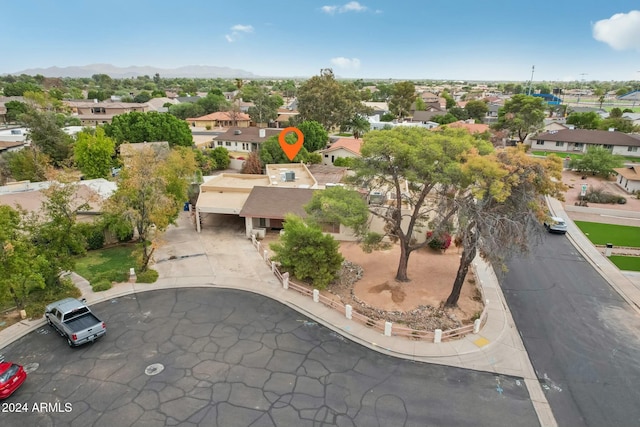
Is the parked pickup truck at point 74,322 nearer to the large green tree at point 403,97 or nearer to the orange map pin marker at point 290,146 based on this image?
the orange map pin marker at point 290,146

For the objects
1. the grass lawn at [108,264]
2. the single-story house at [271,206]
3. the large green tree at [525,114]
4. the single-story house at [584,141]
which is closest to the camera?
the grass lawn at [108,264]

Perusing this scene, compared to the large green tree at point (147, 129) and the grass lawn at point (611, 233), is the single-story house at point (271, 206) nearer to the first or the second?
the grass lawn at point (611, 233)

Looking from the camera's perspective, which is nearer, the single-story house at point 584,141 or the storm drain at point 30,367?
the storm drain at point 30,367

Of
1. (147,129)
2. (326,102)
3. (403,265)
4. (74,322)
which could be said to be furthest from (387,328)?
(326,102)

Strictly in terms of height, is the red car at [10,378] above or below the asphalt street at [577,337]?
above

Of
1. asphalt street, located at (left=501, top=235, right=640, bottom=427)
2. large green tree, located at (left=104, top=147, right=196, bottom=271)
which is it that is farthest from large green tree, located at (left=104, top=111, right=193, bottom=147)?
asphalt street, located at (left=501, top=235, right=640, bottom=427)

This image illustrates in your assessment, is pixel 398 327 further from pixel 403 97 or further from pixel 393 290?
pixel 403 97

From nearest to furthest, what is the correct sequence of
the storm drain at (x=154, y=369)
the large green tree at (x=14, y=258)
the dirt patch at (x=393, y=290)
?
the storm drain at (x=154, y=369), the large green tree at (x=14, y=258), the dirt patch at (x=393, y=290)

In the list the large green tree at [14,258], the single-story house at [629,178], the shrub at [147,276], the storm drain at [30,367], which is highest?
the large green tree at [14,258]

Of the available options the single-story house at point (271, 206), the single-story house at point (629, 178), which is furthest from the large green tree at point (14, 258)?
the single-story house at point (629, 178)

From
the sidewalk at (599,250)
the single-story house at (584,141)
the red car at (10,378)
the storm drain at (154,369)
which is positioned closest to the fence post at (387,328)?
the storm drain at (154,369)
